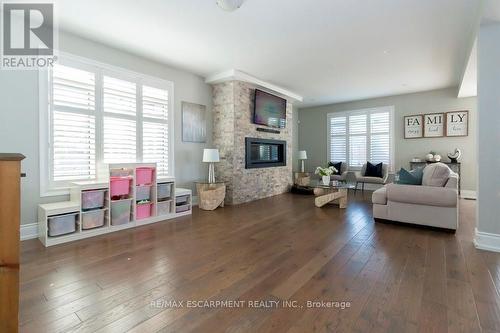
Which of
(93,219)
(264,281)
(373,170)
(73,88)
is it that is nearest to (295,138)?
(373,170)

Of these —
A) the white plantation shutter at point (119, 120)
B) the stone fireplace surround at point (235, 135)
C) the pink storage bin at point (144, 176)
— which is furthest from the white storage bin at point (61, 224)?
the stone fireplace surround at point (235, 135)

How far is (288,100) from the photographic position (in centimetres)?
686

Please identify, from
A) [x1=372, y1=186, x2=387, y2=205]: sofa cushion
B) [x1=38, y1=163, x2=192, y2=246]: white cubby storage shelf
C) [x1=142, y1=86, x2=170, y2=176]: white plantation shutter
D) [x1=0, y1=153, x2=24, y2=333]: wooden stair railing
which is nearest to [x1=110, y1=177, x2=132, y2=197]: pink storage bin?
[x1=38, y1=163, x2=192, y2=246]: white cubby storage shelf

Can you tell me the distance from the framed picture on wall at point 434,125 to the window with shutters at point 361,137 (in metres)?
0.82

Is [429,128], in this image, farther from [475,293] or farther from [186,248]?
[186,248]

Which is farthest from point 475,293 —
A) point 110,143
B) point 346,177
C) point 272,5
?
point 346,177

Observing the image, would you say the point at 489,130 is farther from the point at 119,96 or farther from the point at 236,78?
the point at 119,96

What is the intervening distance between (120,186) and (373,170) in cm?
621

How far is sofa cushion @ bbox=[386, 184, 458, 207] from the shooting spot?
3.17m

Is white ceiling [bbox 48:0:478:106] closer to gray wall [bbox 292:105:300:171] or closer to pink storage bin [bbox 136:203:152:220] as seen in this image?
pink storage bin [bbox 136:203:152:220]

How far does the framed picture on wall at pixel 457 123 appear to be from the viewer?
607cm

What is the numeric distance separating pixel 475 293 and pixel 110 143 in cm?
462

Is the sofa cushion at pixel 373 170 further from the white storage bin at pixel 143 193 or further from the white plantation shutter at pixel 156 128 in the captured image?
the white storage bin at pixel 143 193

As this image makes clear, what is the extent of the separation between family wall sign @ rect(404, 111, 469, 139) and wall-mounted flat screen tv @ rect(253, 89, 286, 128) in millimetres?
3524
